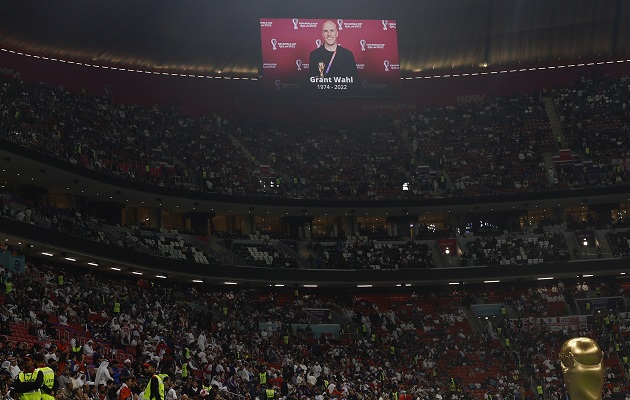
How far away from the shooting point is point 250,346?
135ft

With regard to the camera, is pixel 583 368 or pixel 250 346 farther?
pixel 250 346

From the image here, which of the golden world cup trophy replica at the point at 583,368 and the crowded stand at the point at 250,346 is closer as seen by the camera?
the golden world cup trophy replica at the point at 583,368

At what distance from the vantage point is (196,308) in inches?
1769

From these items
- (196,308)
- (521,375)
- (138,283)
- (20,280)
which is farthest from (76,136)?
(521,375)

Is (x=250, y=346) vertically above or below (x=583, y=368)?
below

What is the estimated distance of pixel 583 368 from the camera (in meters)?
4.20

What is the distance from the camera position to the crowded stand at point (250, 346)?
2747 centimetres

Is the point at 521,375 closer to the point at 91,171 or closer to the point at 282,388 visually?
the point at 282,388

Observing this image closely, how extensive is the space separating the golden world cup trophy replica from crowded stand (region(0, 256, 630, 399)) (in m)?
15.8

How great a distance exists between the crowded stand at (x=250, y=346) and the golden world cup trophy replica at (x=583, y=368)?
15823 millimetres

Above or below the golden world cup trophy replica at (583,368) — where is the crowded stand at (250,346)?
below

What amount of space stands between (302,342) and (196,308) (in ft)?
19.1

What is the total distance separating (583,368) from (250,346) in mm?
37827

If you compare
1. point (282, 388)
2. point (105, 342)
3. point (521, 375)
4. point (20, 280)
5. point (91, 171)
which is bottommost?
point (521, 375)
